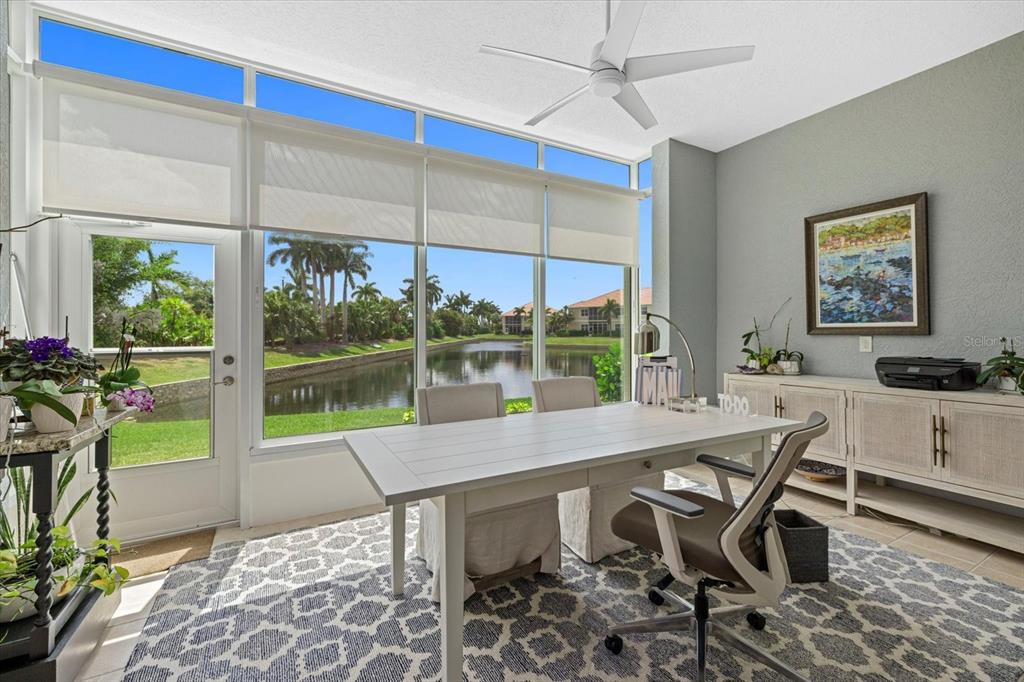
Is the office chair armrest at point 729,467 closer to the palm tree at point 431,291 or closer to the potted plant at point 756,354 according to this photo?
the potted plant at point 756,354

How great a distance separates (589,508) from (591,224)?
2.76 m

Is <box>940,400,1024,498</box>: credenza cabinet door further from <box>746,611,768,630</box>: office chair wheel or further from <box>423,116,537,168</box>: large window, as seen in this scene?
<box>423,116,537,168</box>: large window

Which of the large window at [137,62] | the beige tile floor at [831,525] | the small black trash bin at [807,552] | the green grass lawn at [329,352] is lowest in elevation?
the beige tile floor at [831,525]

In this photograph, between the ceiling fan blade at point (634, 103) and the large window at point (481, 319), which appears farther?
the large window at point (481, 319)

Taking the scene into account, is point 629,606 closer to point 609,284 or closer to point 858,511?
point 858,511

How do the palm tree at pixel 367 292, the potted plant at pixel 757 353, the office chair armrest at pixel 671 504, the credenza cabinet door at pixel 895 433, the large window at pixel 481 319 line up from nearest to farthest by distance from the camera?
the office chair armrest at pixel 671 504 → the credenza cabinet door at pixel 895 433 → the palm tree at pixel 367 292 → the large window at pixel 481 319 → the potted plant at pixel 757 353

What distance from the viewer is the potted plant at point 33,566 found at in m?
1.50

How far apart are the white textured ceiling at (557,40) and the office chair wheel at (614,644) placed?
305 centimetres

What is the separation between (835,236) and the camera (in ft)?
11.6

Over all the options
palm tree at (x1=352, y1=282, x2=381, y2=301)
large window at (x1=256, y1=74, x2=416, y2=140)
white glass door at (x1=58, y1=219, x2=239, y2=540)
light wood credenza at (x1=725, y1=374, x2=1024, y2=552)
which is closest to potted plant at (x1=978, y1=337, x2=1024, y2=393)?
light wood credenza at (x1=725, y1=374, x2=1024, y2=552)

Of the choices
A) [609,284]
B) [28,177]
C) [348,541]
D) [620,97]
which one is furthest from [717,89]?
[28,177]

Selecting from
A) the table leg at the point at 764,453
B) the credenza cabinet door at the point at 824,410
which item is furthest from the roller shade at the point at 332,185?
the credenza cabinet door at the point at 824,410

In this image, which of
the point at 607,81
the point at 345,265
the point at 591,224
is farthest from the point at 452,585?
the point at 591,224

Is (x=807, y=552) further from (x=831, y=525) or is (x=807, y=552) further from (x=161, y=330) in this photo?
(x=161, y=330)
